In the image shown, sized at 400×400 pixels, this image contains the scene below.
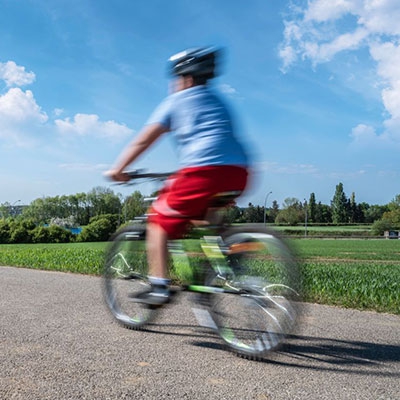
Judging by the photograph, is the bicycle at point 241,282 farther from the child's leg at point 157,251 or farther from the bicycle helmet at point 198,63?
the bicycle helmet at point 198,63

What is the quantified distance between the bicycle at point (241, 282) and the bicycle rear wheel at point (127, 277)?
356 millimetres

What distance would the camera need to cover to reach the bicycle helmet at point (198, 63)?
10.8 ft

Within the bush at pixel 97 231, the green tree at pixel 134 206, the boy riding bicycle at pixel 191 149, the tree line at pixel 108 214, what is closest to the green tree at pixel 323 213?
the tree line at pixel 108 214

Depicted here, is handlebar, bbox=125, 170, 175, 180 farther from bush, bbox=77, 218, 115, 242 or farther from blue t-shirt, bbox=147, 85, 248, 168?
bush, bbox=77, 218, 115, 242

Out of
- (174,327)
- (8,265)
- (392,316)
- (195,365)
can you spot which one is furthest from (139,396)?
(8,265)

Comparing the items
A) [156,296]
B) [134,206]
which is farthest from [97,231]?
[156,296]

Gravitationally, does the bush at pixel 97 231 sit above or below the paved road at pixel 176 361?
below

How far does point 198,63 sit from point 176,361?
2038 millimetres

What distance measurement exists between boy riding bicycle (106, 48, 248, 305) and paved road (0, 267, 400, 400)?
1.78 ft

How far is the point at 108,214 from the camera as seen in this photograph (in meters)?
55.5

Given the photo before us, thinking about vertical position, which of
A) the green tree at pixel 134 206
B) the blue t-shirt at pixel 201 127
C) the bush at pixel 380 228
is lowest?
the bush at pixel 380 228

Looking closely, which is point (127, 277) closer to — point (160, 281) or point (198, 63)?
point (160, 281)

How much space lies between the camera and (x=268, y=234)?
3.17m

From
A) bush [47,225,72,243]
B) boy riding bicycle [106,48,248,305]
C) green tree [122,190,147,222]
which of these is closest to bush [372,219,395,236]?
bush [47,225,72,243]
